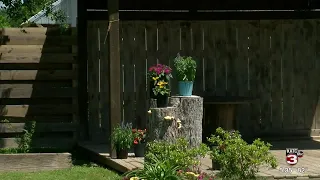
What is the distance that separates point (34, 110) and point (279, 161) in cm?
449

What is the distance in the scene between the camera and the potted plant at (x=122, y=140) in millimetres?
9180

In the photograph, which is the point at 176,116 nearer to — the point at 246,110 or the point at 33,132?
the point at 33,132

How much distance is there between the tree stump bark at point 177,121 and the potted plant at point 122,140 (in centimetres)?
111

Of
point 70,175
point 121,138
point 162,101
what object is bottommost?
point 70,175

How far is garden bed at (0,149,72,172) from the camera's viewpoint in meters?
9.34

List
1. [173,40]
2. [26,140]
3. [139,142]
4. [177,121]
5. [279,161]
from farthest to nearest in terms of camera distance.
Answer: [173,40]
[26,140]
[139,142]
[279,161]
[177,121]

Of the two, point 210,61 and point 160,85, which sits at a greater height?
point 210,61

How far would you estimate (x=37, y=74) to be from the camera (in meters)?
11.3

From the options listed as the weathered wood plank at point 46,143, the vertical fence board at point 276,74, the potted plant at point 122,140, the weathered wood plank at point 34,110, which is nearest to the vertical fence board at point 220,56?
the vertical fence board at point 276,74

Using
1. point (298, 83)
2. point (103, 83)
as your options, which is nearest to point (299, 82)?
point (298, 83)

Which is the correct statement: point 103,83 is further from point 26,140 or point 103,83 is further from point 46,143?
point 26,140

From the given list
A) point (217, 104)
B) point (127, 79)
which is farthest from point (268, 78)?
point (127, 79)

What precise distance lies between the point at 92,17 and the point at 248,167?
5.53 metres

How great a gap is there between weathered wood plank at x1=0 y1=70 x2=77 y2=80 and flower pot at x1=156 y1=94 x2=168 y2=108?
3270 millimetres
